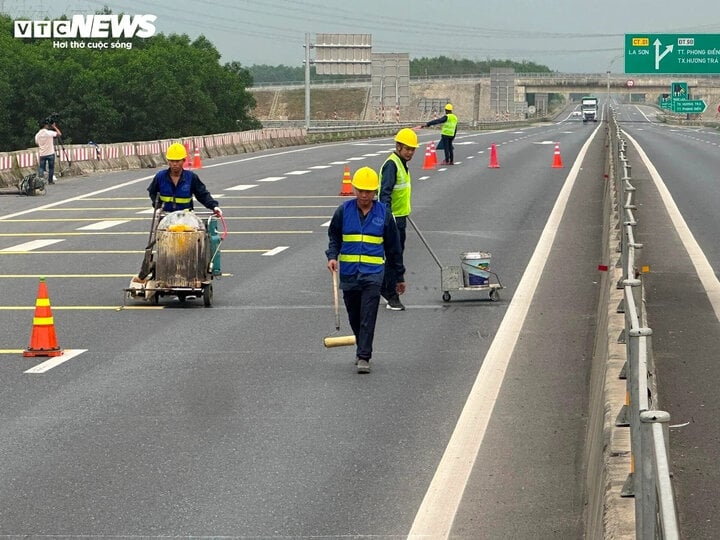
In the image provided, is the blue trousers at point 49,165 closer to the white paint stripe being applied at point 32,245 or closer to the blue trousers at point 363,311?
the white paint stripe being applied at point 32,245

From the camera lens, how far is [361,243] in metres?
12.1

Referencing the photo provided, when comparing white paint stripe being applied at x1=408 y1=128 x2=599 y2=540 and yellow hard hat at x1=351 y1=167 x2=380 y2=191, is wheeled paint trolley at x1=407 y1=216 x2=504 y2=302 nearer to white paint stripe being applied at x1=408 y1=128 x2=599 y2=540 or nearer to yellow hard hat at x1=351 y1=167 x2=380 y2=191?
white paint stripe being applied at x1=408 y1=128 x2=599 y2=540

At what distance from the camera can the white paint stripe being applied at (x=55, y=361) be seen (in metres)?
12.2

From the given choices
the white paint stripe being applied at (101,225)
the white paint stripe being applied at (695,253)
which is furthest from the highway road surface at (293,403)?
the white paint stripe being applied at (101,225)

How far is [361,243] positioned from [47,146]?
26.6 metres

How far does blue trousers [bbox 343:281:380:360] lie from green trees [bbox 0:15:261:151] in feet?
279

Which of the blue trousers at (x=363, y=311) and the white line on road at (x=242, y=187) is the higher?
the blue trousers at (x=363, y=311)

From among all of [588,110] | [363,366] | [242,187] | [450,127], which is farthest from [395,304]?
[588,110]

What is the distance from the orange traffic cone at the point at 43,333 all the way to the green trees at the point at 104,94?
83.8 metres

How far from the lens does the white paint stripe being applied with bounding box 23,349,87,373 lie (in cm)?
1223

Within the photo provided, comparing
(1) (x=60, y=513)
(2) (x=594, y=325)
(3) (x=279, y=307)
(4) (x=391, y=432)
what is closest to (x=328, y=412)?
(4) (x=391, y=432)

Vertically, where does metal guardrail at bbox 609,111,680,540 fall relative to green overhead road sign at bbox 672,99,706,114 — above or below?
below

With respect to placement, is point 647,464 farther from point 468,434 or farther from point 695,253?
point 695,253

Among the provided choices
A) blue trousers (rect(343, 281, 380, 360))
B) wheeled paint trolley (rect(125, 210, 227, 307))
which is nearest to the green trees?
wheeled paint trolley (rect(125, 210, 227, 307))
